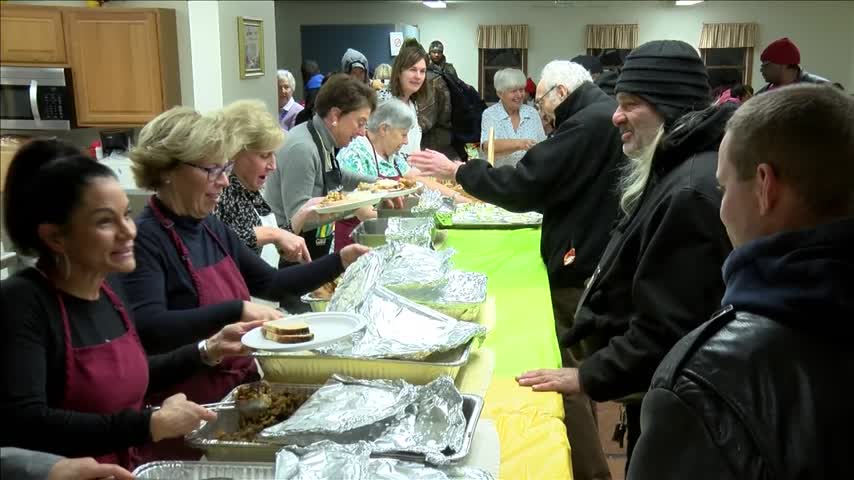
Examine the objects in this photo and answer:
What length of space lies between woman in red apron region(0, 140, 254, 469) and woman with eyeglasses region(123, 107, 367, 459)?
0.21m

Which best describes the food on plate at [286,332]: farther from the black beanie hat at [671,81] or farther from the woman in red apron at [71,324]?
the black beanie hat at [671,81]

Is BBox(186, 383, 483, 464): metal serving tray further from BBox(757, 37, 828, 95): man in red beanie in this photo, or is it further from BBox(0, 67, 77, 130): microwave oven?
BBox(757, 37, 828, 95): man in red beanie

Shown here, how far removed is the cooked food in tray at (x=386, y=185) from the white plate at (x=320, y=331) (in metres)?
1.28

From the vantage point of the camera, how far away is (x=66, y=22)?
105 centimetres

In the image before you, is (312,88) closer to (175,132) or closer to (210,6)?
(210,6)

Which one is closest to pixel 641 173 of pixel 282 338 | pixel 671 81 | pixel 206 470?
pixel 671 81

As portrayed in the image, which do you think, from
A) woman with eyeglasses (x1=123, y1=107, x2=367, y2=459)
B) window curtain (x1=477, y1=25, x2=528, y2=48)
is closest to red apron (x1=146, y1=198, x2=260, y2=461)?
woman with eyeglasses (x1=123, y1=107, x2=367, y2=459)

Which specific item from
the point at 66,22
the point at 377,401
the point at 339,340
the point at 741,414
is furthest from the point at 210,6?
the point at 741,414

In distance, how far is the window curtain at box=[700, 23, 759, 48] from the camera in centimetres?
955

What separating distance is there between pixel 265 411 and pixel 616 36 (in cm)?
969

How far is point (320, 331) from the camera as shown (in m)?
1.38

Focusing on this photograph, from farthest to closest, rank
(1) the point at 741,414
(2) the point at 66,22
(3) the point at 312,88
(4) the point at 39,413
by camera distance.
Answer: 1. (3) the point at 312,88
2. (2) the point at 66,22
3. (4) the point at 39,413
4. (1) the point at 741,414

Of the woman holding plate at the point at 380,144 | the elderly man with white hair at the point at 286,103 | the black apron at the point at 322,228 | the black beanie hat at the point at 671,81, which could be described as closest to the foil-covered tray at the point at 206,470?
the black beanie hat at the point at 671,81

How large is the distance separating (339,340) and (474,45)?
966 cm
